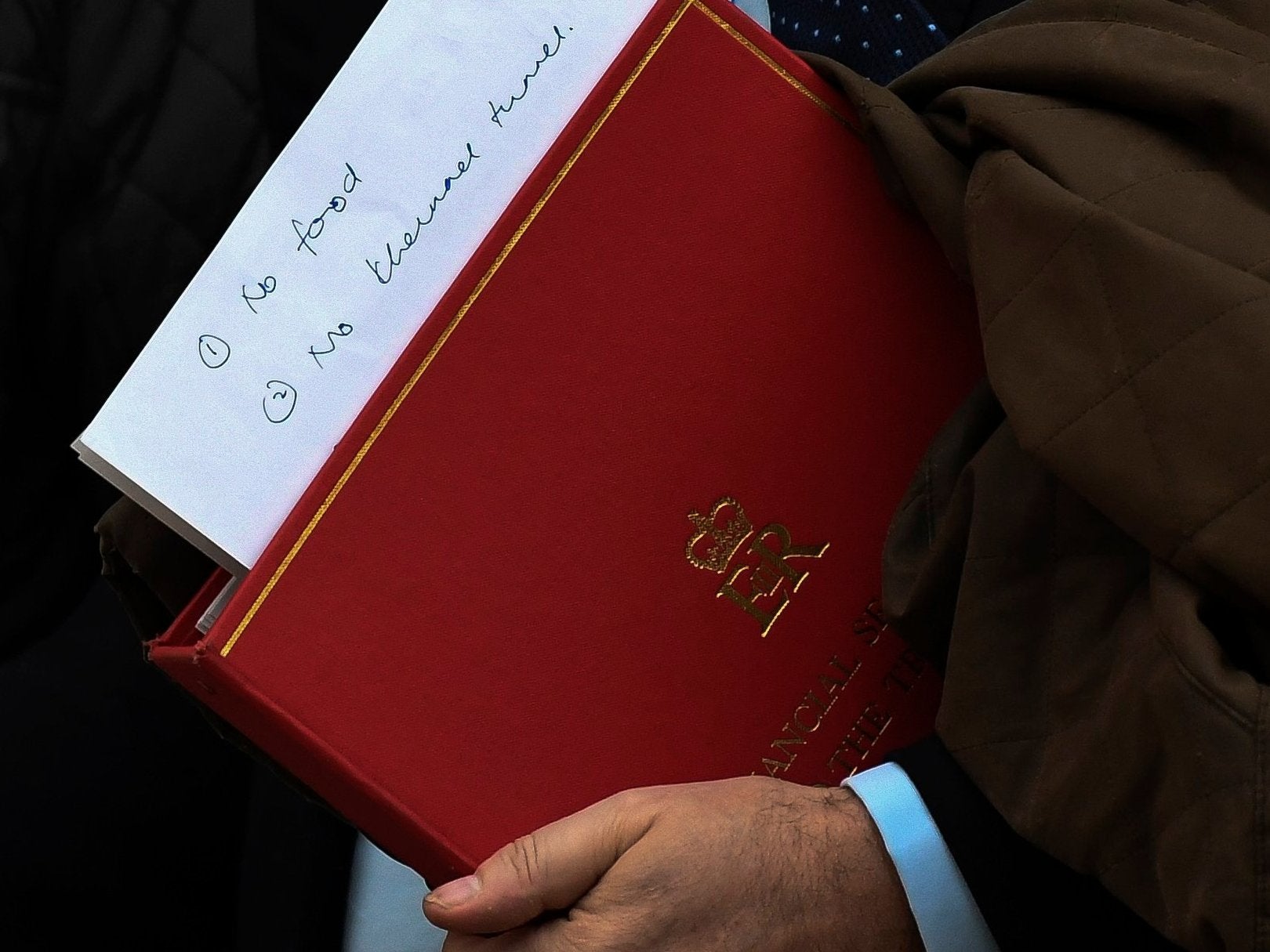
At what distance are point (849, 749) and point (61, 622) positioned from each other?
0.56 m

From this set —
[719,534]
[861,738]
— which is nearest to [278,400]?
[719,534]

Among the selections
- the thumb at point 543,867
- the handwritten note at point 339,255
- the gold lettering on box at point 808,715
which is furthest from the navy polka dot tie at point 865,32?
the thumb at point 543,867

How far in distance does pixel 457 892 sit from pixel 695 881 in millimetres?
99

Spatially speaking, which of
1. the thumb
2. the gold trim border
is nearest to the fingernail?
the thumb

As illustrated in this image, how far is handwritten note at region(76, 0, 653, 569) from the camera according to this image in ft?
1.50

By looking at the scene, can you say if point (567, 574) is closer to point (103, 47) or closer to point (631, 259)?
point (631, 259)

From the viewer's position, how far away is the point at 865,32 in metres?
0.77

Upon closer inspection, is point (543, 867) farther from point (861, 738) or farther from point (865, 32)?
point (865, 32)

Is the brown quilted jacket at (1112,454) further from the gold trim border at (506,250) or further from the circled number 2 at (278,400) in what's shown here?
the circled number 2 at (278,400)

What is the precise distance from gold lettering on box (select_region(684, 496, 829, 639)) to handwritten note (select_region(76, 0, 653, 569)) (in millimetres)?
156

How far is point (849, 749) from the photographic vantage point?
564 millimetres

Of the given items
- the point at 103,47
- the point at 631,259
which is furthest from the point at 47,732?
the point at 631,259

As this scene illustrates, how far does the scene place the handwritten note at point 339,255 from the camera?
18.0 inches

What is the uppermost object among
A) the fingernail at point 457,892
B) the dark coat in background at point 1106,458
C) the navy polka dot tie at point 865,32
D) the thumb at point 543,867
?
the navy polka dot tie at point 865,32
